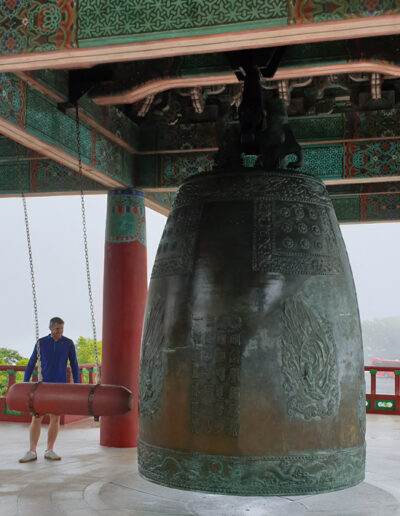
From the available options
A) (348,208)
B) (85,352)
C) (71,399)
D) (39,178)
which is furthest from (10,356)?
(71,399)

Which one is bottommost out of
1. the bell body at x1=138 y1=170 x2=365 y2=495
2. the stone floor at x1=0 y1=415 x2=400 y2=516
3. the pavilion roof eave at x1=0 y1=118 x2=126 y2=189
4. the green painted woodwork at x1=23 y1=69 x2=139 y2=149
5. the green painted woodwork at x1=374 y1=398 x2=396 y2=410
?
the stone floor at x1=0 y1=415 x2=400 y2=516

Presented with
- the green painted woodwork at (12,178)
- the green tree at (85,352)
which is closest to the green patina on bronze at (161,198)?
the green painted woodwork at (12,178)

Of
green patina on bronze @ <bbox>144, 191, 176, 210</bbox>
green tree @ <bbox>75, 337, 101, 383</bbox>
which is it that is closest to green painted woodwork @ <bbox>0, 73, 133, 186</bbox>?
green patina on bronze @ <bbox>144, 191, 176, 210</bbox>

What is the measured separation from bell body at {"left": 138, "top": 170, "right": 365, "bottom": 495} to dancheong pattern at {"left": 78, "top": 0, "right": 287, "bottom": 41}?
78cm

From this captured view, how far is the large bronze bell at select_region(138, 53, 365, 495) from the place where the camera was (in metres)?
2.26

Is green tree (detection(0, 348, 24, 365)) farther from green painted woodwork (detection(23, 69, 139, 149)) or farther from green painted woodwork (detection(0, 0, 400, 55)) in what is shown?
green painted woodwork (detection(0, 0, 400, 55))

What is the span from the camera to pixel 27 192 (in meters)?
7.28

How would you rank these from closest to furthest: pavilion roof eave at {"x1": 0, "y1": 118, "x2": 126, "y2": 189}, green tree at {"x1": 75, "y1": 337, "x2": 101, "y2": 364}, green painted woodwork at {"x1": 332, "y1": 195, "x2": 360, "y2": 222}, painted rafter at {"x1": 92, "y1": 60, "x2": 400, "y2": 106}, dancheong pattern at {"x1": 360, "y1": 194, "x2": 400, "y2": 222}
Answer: painted rafter at {"x1": 92, "y1": 60, "x2": 400, "y2": 106} < pavilion roof eave at {"x1": 0, "y1": 118, "x2": 126, "y2": 189} < dancheong pattern at {"x1": 360, "y1": 194, "x2": 400, "y2": 222} < green painted woodwork at {"x1": 332, "y1": 195, "x2": 360, "y2": 222} < green tree at {"x1": 75, "y1": 337, "x2": 101, "y2": 364}

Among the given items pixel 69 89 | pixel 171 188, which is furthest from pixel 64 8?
pixel 171 188

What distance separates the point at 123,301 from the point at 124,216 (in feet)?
3.11

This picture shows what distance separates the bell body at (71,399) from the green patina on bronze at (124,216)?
3597 millimetres

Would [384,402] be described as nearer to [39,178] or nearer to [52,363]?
[52,363]

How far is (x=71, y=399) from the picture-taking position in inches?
150

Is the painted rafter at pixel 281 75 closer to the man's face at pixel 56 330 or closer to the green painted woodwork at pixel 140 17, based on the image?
the green painted woodwork at pixel 140 17
